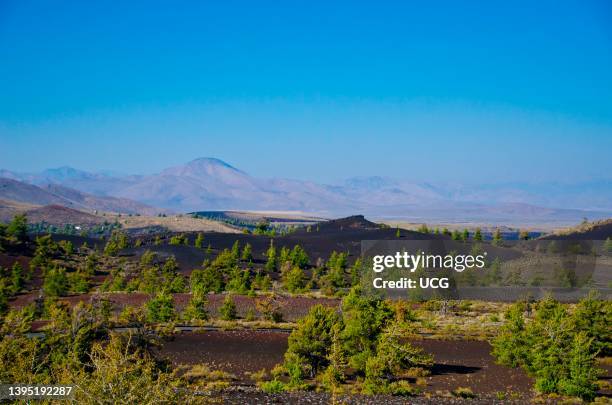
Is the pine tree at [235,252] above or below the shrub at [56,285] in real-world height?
above

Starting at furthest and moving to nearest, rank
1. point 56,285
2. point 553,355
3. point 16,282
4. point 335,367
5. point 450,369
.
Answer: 1. point 16,282
2. point 56,285
3. point 450,369
4. point 335,367
5. point 553,355

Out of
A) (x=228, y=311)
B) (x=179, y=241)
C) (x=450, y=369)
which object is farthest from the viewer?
(x=179, y=241)

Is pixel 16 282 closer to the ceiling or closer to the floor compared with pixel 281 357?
closer to the floor

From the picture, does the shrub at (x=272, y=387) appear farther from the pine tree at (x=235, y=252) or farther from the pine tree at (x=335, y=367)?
the pine tree at (x=235, y=252)

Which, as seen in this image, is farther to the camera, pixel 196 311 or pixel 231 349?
pixel 196 311

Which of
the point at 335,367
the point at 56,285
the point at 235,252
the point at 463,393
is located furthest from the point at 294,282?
the point at 463,393

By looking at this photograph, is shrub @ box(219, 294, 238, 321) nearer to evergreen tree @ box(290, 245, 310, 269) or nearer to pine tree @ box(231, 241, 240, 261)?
pine tree @ box(231, 241, 240, 261)

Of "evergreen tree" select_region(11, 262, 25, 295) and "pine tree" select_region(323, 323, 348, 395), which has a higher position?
"pine tree" select_region(323, 323, 348, 395)

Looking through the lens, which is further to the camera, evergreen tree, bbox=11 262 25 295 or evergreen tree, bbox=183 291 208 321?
evergreen tree, bbox=11 262 25 295

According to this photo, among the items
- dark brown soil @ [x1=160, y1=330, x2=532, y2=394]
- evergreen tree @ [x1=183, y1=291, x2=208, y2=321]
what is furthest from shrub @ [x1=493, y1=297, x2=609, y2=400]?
evergreen tree @ [x1=183, y1=291, x2=208, y2=321]

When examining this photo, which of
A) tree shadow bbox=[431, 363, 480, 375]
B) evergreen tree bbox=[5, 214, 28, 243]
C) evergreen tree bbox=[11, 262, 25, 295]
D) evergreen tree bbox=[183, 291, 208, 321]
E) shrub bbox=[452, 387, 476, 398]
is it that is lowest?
evergreen tree bbox=[11, 262, 25, 295]

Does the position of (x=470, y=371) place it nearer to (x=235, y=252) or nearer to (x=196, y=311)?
(x=196, y=311)

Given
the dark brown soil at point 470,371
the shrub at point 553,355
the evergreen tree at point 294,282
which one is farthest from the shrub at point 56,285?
the shrub at point 553,355
